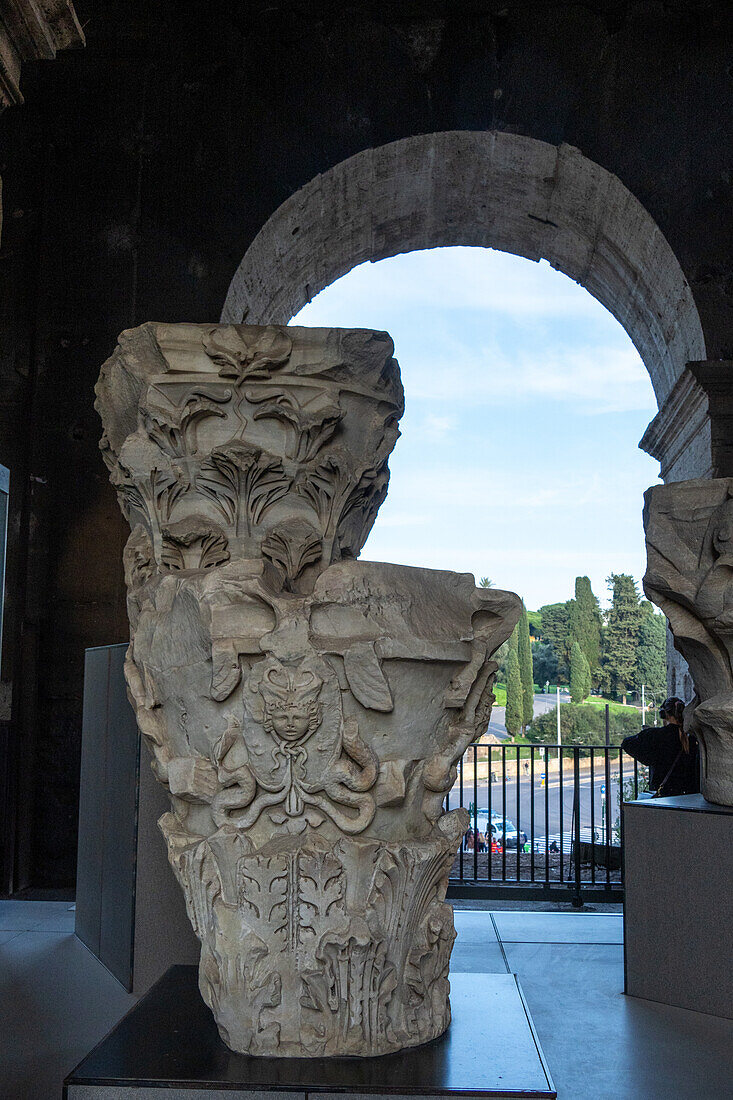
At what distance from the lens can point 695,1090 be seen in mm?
2992

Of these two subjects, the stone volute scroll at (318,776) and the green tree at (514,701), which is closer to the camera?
the stone volute scroll at (318,776)

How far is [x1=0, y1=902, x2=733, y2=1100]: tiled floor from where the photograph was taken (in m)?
3.09

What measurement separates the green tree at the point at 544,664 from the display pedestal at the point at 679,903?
23.0 metres

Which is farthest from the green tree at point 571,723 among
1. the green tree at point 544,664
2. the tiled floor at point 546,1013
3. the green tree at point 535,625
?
the tiled floor at point 546,1013

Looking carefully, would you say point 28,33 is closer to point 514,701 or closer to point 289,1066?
point 289,1066

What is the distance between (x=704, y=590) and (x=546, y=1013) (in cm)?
182

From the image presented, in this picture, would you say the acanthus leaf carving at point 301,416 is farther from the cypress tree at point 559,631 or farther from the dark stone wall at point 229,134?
the cypress tree at point 559,631

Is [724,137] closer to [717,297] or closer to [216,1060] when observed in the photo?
[717,297]

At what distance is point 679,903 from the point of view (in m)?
3.88

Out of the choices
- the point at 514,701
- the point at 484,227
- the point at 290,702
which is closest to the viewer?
the point at 290,702

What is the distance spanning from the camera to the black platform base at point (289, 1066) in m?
2.29

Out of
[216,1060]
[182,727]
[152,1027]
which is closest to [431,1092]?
[216,1060]

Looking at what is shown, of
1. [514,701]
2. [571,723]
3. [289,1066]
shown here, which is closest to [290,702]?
[289,1066]

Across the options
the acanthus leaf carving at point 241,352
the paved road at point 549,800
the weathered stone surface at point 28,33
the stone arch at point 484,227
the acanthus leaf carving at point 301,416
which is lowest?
the paved road at point 549,800
